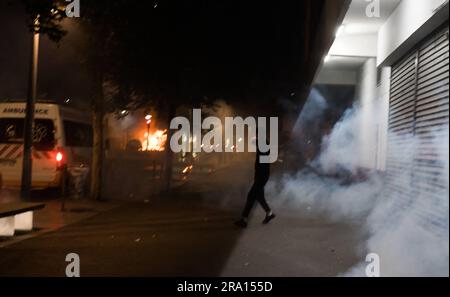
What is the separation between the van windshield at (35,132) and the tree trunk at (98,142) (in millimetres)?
1111

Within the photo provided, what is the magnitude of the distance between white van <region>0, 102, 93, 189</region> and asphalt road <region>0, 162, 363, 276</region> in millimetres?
2852

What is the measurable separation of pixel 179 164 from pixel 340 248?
73.1ft

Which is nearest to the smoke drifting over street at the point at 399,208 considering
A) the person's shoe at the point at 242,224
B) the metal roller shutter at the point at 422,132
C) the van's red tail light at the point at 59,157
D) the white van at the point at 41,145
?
the metal roller shutter at the point at 422,132

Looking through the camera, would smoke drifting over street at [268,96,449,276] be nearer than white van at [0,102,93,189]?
Yes

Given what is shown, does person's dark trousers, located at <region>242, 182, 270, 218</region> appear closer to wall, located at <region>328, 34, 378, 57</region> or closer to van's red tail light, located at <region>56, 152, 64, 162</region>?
wall, located at <region>328, 34, 378, 57</region>

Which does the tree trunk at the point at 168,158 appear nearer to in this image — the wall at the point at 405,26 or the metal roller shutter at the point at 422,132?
the wall at the point at 405,26

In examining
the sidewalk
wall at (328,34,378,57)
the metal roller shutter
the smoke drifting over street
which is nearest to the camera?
the smoke drifting over street

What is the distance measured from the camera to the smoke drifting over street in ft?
18.5

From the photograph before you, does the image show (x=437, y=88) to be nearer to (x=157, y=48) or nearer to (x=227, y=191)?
(x=157, y=48)

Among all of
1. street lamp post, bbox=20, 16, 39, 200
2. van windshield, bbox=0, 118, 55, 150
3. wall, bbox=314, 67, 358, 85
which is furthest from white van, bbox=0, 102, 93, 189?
wall, bbox=314, 67, 358, 85

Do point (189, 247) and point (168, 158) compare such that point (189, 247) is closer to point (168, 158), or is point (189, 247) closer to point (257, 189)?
point (257, 189)

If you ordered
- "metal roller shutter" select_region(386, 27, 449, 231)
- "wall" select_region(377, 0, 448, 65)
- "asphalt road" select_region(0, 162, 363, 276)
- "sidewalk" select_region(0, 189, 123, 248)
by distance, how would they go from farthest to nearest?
1. "sidewalk" select_region(0, 189, 123, 248)
2. "wall" select_region(377, 0, 448, 65)
3. "metal roller shutter" select_region(386, 27, 449, 231)
4. "asphalt road" select_region(0, 162, 363, 276)

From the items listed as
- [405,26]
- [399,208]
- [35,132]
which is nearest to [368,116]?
[405,26]

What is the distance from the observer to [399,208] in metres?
7.94
